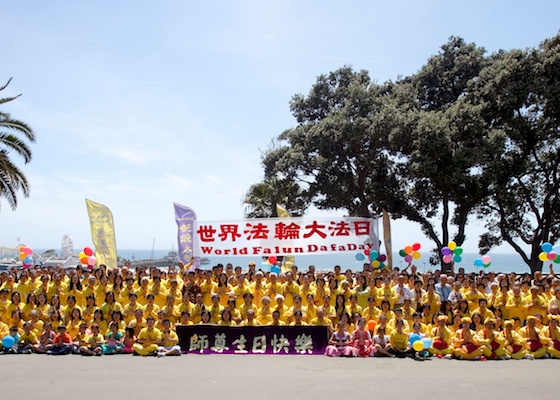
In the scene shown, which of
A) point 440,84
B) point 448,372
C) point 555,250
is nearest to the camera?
point 448,372

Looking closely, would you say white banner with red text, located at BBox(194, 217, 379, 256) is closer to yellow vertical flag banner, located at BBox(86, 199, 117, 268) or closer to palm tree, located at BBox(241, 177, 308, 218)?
yellow vertical flag banner, located at BBox(86, 199, 117, 268)

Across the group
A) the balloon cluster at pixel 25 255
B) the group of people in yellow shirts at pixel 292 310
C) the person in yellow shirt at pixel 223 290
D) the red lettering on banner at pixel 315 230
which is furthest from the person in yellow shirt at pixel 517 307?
the balloon cluster at pixel 25 255

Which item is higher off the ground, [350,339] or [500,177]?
[500,177]

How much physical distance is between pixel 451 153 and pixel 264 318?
37.2ft

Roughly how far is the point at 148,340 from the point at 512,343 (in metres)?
6.26

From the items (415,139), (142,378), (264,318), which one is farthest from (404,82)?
(142,378)

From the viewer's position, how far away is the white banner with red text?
1271 centimetres

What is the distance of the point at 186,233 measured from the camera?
43.1 ft

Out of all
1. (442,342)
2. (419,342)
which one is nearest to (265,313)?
(419,342)

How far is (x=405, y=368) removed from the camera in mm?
7527

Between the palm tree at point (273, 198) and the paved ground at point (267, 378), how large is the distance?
40.4ft

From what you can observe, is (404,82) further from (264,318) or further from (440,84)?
(264,318)

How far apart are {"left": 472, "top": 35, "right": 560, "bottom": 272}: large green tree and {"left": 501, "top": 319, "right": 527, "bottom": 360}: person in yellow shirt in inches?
407

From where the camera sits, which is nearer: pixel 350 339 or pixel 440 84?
pixel 350 339
